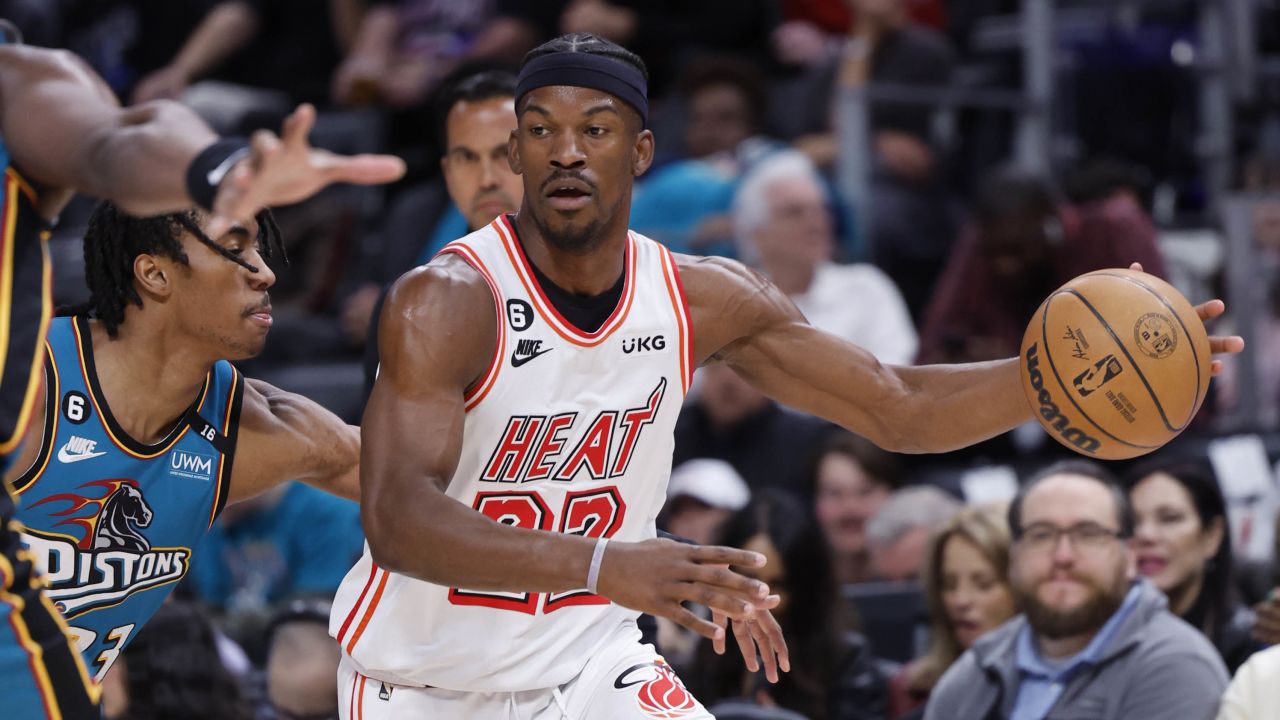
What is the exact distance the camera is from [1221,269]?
8953mm

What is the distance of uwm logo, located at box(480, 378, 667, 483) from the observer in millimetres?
4246

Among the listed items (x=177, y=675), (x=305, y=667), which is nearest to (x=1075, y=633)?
(x=305, y=667)

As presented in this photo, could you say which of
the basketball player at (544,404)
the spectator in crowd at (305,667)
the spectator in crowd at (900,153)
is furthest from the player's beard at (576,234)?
the spectator in crowd at (900,153)

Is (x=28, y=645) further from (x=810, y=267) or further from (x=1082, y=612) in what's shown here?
(x=810, y=267)

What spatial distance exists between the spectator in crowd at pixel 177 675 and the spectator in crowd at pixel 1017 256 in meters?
3.60

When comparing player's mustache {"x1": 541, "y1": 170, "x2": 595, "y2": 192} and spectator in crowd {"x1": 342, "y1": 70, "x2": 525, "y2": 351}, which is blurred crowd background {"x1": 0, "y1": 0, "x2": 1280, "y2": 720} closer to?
spectator in crowd {"x1": 342, "y1": 70, "x2": 525, "y2": 351}

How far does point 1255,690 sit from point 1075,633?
2.38ft

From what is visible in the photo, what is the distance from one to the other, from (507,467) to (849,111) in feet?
16.8

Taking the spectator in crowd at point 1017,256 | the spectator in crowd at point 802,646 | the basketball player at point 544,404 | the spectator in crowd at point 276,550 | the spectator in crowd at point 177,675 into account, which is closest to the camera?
the basketball player at point 544,404

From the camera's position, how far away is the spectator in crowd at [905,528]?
294 inches

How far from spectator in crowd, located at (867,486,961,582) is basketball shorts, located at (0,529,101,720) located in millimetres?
4487

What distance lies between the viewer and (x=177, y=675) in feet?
20.3

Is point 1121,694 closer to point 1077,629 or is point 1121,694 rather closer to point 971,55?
point 1077,629

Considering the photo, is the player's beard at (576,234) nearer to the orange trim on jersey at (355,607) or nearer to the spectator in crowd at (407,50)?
the orange trim on jersey at (355,607)
